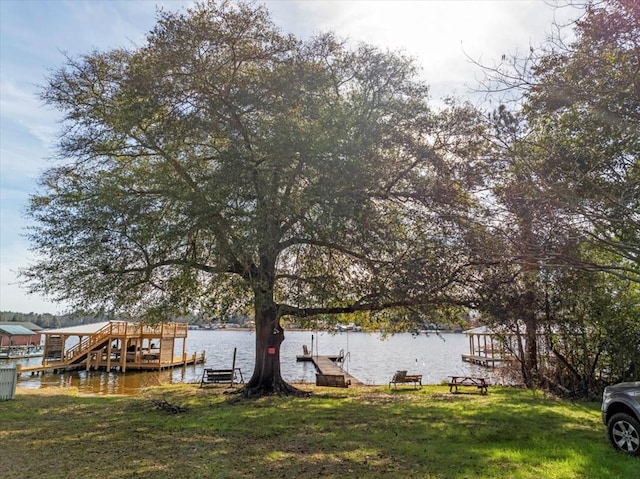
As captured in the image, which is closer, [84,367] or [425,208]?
[425,208]

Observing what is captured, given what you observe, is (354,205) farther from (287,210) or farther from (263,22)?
(263,22)

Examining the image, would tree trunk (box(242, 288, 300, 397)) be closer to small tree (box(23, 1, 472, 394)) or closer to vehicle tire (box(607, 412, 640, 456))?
small tree (box(23, 1, 472, 394))

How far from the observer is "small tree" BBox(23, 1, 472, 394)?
1067 centimetres

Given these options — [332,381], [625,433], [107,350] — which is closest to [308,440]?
[625,433]

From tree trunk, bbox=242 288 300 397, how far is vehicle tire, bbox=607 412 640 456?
929 cm

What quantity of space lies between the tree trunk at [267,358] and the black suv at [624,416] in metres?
9.22

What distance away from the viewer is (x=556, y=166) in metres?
8.34

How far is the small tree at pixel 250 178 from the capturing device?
1067cm

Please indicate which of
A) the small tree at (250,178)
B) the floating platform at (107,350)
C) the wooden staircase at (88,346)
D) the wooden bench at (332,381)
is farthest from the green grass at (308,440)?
the wooden staircase at (88,346)

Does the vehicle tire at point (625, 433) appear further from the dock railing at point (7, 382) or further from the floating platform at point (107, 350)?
the floating platform at point (107, 350)

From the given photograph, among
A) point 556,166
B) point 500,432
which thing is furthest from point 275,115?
point 500,432

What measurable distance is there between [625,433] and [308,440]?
483cm

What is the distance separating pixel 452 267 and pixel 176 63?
8814 millimetres

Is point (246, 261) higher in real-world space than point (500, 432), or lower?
higher
